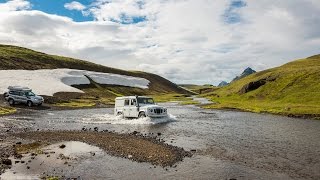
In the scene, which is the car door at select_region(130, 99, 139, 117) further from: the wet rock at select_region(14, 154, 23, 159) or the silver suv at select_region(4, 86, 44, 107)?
the silver suv at select_region(4, 86, 44, 107)

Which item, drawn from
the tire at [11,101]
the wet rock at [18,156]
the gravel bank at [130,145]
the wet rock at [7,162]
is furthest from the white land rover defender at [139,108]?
the tire at [11,101]

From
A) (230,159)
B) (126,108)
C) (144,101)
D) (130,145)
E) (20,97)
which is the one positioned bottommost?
(230,159)

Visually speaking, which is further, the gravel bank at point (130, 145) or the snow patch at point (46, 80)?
the snow patch at point (46, 80)

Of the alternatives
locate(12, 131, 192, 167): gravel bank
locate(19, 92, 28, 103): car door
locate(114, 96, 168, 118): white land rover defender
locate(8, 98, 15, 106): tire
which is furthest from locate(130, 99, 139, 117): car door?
locate(8, 98, 15, 106): tire

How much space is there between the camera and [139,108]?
1949 inches

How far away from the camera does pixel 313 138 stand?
113 feet

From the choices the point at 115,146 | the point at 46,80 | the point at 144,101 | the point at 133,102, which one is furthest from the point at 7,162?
the point at 46,80

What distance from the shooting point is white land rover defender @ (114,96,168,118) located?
159 feet

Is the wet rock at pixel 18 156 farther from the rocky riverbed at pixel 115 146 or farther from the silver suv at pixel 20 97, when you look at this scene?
the silver suv at pixel 20 97

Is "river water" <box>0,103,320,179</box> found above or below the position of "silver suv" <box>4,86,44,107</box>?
below

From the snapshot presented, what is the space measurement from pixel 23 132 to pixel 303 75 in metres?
82.6

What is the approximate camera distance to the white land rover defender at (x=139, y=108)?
48.4 metres

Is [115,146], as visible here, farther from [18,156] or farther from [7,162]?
[7,162]

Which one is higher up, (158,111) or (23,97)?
(23,97)
